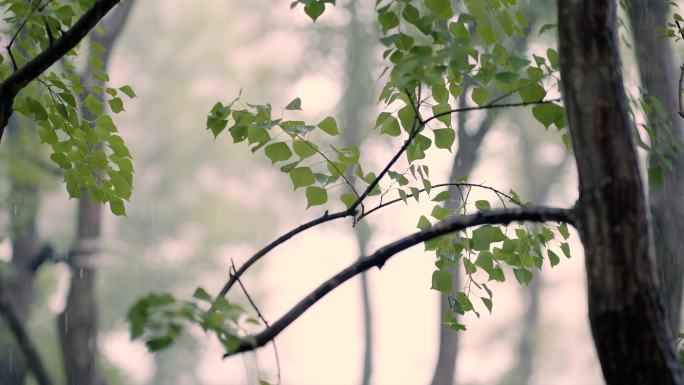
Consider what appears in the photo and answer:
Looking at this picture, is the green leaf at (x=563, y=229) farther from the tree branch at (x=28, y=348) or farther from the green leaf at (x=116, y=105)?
the tree branch at (x=28, y=348)

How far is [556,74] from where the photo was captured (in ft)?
5.31

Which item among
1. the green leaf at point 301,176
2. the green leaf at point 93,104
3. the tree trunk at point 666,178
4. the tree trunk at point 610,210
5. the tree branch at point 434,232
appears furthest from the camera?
the tree trunk at point 666,178

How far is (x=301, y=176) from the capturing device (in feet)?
5.13

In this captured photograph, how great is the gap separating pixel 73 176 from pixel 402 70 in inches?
42.6

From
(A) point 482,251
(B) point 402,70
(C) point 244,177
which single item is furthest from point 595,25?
(C) point 244,177

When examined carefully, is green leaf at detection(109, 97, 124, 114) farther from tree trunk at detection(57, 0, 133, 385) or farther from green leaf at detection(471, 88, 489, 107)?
tree trunk at detection(57, 0, 133, 385)

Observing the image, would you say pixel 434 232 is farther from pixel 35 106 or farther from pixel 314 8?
pixel 35 106

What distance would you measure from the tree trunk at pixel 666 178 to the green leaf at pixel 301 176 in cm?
196

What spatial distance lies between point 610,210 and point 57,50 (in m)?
1.14

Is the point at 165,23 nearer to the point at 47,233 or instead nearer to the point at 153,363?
the point at 47,233

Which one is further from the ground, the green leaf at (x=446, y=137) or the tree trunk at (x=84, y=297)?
the tree trunk at (x=84, y=297)

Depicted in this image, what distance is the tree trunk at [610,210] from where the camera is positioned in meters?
1.12

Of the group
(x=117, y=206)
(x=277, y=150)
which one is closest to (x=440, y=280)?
(x=277, y=150)

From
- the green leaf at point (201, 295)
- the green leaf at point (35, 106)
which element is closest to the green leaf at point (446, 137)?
the green leaf at point (201, 295)
